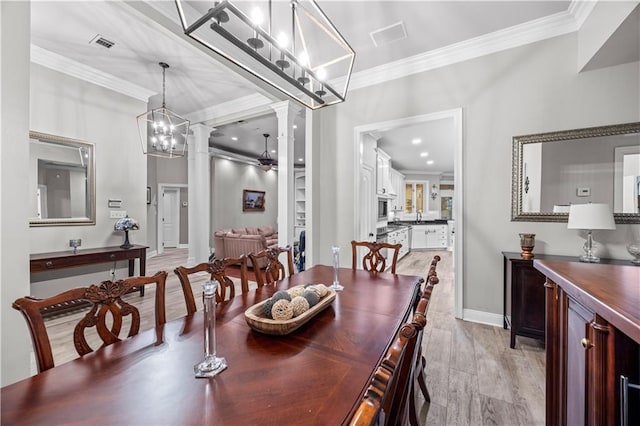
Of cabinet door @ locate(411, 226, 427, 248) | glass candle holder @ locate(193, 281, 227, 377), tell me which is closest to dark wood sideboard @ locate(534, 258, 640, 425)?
glass candle holder @ locate(193, 281, 227, 377)

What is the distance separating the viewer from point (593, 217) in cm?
223

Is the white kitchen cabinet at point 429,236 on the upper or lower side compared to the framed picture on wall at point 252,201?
lower

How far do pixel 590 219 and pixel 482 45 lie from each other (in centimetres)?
202

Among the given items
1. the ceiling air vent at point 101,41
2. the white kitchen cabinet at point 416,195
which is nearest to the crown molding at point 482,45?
the ceiling air vent at point 101,41

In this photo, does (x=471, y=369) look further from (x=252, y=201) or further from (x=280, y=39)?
(x=252, y=201)

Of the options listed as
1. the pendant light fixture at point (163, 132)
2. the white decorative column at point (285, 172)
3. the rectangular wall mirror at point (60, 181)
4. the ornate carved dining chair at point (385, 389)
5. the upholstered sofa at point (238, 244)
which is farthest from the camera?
the upholstered sofa at point (238, 244)

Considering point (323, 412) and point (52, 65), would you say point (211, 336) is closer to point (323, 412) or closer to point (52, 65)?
point (323, 412)

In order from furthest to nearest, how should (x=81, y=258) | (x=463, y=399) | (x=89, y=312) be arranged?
(x=81, y=258)
(x=463, y=399)
(x=89, y=312)

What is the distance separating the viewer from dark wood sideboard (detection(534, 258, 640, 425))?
2.31 feet

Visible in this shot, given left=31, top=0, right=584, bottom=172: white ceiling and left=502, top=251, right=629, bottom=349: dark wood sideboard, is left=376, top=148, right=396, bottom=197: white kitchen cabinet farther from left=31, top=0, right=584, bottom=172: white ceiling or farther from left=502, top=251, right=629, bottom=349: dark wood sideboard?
left=502, top=251, right=629, bottom=349: dark wood sideboard

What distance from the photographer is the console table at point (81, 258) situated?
288cm

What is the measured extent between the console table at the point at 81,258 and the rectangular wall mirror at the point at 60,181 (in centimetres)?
46

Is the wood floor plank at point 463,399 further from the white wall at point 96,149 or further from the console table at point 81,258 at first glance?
the white wall at point 96,149

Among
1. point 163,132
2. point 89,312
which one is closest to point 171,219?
point 163,132
